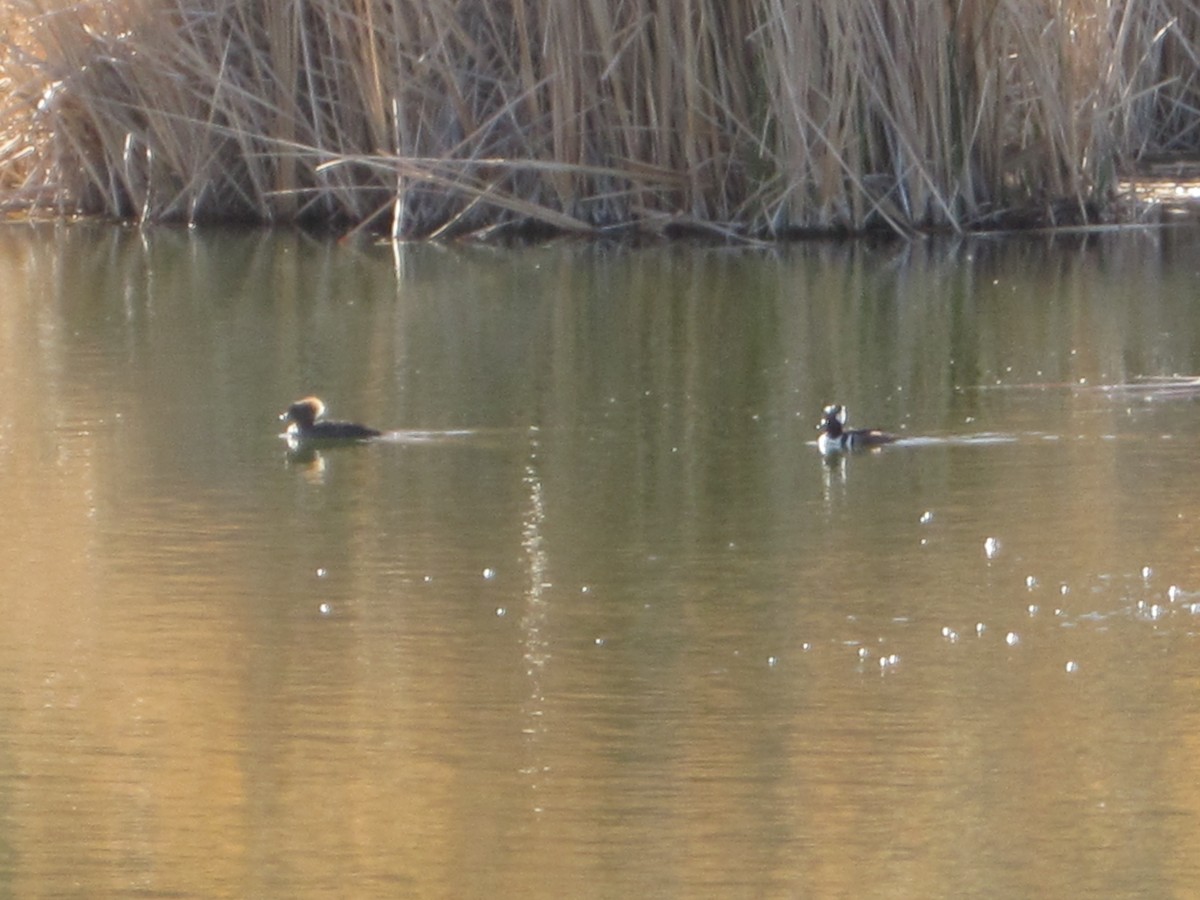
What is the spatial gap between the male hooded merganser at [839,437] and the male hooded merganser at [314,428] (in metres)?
1.40

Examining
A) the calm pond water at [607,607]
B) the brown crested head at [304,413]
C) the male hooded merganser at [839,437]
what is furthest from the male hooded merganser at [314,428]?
the male hooded merganser at [839,437]

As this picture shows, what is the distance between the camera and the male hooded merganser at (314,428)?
766 cm

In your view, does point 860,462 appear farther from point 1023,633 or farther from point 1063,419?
point 1023,633

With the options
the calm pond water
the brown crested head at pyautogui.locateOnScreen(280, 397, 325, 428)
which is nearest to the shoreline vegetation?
the calm pond water

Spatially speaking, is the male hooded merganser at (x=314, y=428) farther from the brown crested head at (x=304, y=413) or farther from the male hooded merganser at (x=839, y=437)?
the male hooded merganser at (x=839, y=437)

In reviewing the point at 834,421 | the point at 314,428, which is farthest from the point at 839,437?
the point at 314,428

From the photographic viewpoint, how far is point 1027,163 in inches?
500

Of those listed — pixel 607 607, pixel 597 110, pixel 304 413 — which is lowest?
pixel 607 607

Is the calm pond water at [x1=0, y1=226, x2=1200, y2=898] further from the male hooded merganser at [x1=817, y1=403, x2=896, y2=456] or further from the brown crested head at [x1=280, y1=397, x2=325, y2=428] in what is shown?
the brown crested head at [x1=280, y1=397, x2=325, y2=428]

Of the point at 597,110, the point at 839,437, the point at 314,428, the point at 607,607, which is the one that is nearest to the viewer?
the point at 607,607

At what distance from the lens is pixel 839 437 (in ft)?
24.0

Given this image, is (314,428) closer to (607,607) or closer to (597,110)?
(607,607)

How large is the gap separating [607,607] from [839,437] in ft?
6.34

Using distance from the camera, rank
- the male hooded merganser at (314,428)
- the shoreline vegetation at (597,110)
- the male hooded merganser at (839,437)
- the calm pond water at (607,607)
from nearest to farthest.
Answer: the calm pond water at (607,607)
the male hooded merganser at (839,437)
the male hooded merganser at (314,428)
the shoreline vegetation at (597,110)
